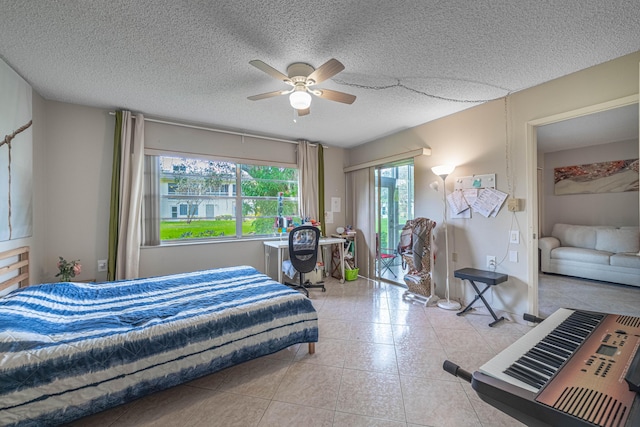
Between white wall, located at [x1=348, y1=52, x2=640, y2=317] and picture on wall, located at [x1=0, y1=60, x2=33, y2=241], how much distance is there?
4.38 metres

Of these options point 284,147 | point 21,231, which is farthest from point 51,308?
point 284,147

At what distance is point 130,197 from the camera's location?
328 centimetres

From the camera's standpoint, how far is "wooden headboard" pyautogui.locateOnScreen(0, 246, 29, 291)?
84.4 inches

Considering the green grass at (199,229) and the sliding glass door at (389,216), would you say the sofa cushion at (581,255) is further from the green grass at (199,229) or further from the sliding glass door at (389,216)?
the green grass at (199,229)

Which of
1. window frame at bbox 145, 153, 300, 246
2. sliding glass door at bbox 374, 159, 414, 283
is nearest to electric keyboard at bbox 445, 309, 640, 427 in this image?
sliding glass door at bbox 374, 159, 414, 283

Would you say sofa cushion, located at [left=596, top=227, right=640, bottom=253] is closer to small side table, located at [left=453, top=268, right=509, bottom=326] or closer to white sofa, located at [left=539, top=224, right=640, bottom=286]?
white sofa, located at [left=539, top=224, right=640, bottom=286]

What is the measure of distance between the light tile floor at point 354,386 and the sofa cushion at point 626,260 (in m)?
2.74

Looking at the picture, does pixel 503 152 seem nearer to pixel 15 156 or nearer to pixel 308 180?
pixel 308 180

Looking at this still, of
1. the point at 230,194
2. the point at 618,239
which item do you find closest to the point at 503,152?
the point at 618,239

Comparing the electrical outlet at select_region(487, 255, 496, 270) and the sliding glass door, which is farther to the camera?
the sliding glass door

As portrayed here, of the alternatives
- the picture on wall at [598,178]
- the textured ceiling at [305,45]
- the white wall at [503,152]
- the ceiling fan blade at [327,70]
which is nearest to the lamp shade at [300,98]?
the ceiling fan blade at [327,70]

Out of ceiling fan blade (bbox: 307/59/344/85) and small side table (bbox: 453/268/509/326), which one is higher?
ceiling fan blade (bbox: 307/59/344/85)

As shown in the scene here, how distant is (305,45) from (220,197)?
9.05 feet

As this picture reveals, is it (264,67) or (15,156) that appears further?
(15,156)
